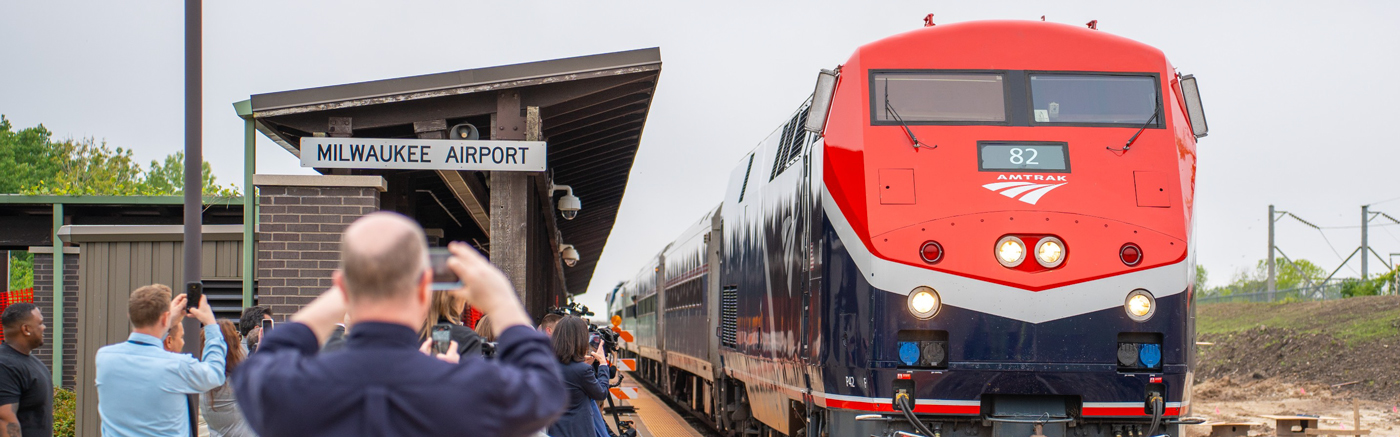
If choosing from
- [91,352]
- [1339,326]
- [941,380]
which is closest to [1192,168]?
[941,380]

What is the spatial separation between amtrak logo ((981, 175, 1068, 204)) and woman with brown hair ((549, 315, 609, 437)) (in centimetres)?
273

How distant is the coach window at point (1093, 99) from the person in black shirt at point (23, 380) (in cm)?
576

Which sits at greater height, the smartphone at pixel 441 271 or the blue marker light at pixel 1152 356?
the smartphone at pixel 441 271

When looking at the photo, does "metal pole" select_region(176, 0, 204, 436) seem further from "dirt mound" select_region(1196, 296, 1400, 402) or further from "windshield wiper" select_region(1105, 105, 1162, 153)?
"dirt mound" select_region(1196, 296, 1400, 402)

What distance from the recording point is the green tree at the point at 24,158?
47781 mm

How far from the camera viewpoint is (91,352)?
36.9 ft

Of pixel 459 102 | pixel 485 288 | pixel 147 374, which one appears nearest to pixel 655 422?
pixel 459 102

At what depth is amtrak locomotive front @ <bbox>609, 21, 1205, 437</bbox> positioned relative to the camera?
7016mm

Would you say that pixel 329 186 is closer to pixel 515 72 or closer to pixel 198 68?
pixel 515 72

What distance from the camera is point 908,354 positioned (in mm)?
7082

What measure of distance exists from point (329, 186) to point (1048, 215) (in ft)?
19.3

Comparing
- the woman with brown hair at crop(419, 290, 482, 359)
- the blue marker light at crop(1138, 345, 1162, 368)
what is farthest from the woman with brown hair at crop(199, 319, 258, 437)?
the blue marker light at crop(1138, 345, 1162, 368)

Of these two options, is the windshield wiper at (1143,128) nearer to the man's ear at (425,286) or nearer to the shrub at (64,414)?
the man's ear at (425,286)

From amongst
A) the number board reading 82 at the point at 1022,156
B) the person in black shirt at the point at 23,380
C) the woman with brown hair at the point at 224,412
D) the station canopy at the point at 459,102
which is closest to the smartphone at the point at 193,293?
the woman with brown hair at the point at 224,412
